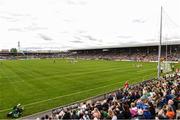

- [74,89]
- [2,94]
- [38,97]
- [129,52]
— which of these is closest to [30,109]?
[38,97]

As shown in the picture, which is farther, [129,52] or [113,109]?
[129,52]

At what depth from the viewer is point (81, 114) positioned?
13297mm

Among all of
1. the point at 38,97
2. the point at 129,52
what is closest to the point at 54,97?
the point at 38,97

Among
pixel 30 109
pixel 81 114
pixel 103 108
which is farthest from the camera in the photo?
pixel 30 109

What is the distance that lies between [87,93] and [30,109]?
7.62 metres

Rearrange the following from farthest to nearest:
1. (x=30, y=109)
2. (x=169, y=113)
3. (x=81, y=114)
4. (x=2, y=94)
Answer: (x=2, y=94)
(x=30, y=109)
(x=81, y=114)
(x=169, y=113)

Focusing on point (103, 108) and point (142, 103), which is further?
point (103, 108)

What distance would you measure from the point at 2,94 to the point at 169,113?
19177 millimetres

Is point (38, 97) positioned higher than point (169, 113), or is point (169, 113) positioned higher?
point (169, 113)

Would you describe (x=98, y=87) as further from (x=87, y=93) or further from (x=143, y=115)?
(x=143, y=115)

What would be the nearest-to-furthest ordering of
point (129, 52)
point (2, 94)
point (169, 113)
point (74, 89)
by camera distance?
point (169, 113) → point (2, 94) → point (74, 89) → point (129, 52)

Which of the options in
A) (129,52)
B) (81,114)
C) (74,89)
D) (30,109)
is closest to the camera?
(81,114)

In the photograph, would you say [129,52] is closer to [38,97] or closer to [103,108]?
[38,97]

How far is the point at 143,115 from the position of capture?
40.0 ft
